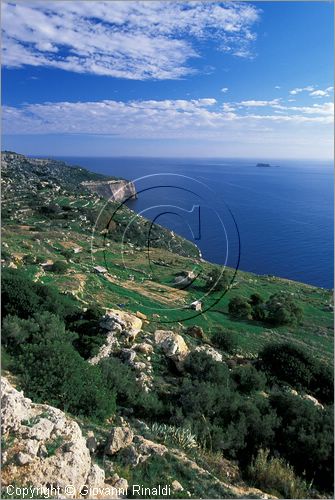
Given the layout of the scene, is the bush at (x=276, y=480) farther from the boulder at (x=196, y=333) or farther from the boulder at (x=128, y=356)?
the boulder at (x=196, y=333)

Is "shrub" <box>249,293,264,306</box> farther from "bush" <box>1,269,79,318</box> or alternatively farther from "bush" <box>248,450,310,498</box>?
"bush" <box>248,450,310,498</box>

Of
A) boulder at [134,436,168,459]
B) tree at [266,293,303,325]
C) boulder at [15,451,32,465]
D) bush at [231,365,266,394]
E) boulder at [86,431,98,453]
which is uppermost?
boulder at [15,451,32,465]

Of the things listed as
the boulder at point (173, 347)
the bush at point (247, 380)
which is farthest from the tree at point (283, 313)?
the bush at point (247, 380)

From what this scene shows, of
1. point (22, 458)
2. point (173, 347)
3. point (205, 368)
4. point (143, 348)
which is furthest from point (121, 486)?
point (173, 347)

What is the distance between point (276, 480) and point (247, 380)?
4.61m

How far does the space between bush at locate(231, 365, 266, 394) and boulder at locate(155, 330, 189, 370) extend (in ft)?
5.58

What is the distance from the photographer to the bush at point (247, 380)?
11.5 meters

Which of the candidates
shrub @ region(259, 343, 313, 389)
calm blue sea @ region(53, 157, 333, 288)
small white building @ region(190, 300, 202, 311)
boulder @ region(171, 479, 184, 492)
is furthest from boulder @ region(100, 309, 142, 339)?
calm blue sea @ region(53, 157, 333, 288)

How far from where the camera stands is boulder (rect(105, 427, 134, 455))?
6.45 metres

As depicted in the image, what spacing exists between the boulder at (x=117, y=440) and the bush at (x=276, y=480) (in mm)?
2531

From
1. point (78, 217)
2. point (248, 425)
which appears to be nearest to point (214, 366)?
point (248, 425)

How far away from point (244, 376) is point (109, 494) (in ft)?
22.9

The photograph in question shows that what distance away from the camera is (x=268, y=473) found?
714 cm

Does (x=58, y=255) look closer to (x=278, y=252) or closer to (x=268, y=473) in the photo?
(x=268, y=473)
